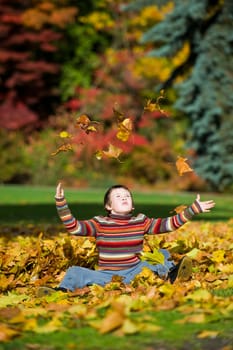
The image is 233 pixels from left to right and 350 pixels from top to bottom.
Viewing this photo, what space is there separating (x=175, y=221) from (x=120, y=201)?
430mm

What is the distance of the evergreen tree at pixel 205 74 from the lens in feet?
80.0

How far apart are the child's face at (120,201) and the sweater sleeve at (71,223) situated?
21 cm

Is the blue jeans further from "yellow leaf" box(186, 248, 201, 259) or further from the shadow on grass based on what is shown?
the shadow on grass

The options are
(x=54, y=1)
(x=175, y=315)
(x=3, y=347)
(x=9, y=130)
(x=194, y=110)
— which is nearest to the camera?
(x=3, y=347)

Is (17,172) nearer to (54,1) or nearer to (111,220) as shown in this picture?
(54,1)

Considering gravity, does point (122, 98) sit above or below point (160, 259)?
above

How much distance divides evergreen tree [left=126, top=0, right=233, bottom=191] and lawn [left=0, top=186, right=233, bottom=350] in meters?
15.8

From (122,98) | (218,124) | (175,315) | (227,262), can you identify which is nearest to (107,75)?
(122,98)

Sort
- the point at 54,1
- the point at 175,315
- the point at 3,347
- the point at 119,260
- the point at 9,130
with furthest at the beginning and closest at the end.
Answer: the point at 54,1 → the point at 9,130 → the point at 119,260 → the point at 175,315 → the point at 3,347

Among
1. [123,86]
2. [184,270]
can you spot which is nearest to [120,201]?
[184,270]

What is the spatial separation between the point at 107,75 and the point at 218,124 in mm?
9847

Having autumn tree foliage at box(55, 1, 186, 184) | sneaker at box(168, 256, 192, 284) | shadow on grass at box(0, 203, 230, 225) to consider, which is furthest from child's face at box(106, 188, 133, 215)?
autumn tree foliage at box(55, 1, 186, 184)

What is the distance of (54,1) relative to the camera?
35969mm

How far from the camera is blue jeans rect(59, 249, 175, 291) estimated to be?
6.64 meters
